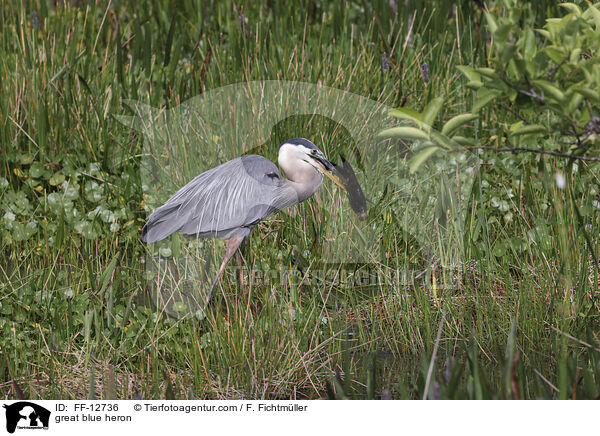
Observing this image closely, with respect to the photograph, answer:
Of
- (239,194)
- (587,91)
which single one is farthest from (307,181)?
(587,91)

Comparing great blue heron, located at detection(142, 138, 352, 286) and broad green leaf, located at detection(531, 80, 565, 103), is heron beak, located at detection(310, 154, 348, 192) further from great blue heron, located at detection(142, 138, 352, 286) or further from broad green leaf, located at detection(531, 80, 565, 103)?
broad green leaf, located at detection(531, 80, 565, 103)

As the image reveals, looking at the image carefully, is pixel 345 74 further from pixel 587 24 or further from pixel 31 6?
pixel 31 6

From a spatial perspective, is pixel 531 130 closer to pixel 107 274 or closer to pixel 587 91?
pixel 587 91

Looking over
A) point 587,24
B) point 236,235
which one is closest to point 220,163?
point 236,235

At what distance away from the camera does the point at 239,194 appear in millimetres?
2637

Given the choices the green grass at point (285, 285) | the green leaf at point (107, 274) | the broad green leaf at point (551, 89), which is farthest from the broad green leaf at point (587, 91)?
the green leaf at point (107, 274)

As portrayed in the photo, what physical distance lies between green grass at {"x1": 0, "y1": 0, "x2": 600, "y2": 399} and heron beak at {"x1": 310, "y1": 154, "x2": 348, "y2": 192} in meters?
0.06

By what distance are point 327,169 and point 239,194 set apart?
37 centimetres

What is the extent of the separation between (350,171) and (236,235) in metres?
0.50

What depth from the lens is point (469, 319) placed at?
255cm

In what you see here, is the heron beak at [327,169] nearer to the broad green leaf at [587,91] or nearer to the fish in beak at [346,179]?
the fish in beak at [346,179]

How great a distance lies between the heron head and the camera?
2.48 metres

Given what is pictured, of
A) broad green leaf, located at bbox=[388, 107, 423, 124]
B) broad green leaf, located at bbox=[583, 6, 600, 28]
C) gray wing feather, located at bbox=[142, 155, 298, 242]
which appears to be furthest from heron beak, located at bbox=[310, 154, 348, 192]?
broad green leaf, located at bbox=[583, 6, 600, 28]
